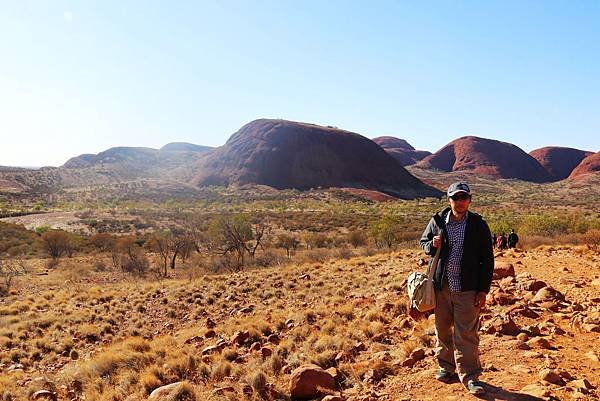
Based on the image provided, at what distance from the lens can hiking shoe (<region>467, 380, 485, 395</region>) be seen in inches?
141

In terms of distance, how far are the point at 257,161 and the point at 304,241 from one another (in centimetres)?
5345

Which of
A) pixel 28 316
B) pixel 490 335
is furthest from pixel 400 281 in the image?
pixel 28 316

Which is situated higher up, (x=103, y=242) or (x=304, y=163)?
(x=304, y=163)

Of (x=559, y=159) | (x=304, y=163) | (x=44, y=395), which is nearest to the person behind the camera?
(x=44, y=395)

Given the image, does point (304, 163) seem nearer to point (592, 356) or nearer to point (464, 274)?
point (592, 356)

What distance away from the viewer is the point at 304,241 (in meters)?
27.1

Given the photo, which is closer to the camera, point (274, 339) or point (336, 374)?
point (336, 374)

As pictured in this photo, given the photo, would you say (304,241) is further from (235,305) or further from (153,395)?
(153,395)

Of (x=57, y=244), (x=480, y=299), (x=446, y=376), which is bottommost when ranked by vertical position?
(x=57, y=244)

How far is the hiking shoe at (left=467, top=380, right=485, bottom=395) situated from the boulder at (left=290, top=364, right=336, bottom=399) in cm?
148

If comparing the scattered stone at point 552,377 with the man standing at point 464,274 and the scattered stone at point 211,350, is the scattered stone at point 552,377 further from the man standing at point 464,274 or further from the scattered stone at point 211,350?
the scattered stone at point 211,350

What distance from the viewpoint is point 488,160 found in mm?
123625

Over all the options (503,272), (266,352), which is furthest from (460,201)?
(503,272)

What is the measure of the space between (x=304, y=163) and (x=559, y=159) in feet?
328
